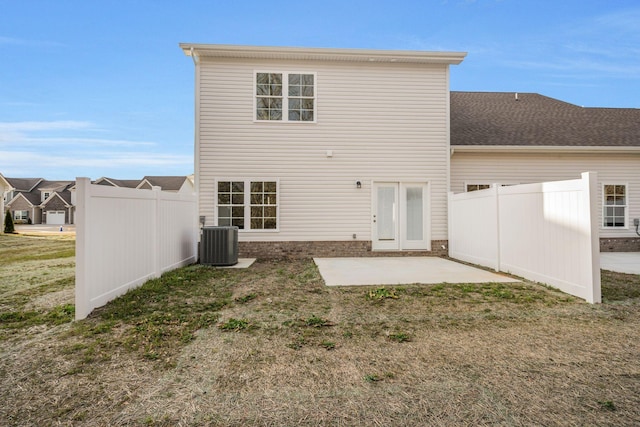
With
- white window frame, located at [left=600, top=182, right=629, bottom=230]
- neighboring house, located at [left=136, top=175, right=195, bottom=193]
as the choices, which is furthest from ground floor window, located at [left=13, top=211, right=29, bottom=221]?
white window frame, located at [left=600, top=182, right=629, bottom=230]

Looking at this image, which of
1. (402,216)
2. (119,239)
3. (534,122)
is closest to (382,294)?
(119,239)

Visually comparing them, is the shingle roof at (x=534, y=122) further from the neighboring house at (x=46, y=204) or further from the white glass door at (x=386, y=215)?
the neighboring house at (x=46, y=204)

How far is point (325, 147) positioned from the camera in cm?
1012

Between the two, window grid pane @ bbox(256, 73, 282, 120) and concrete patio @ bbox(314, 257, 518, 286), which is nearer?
concrete patio @ bbox(314, 257, 518, 286)

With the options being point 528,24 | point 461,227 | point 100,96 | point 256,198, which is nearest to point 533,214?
point 461,227

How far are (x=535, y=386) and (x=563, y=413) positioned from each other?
37cm

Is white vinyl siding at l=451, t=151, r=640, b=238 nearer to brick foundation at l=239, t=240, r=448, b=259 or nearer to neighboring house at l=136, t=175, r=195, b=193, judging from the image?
brick foundation at l=239, t=240, r=448, b=259

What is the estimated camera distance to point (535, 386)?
2.58 m

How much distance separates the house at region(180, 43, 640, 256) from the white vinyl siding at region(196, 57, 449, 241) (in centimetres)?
3

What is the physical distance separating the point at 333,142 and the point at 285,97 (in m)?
2.03

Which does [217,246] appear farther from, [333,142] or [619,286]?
[619,286]

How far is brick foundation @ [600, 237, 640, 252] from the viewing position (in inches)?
445

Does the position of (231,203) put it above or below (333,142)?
below

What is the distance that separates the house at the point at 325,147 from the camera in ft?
32.3
